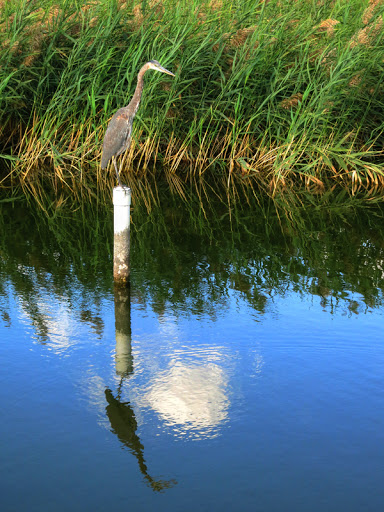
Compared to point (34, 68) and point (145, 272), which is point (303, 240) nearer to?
point (145, 272)

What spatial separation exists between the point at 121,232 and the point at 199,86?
4563 mm

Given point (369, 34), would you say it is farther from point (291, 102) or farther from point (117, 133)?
point (117, 133)

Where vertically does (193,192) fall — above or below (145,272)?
above

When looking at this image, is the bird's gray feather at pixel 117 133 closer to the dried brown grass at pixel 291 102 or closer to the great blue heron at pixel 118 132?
the great blue heron at pixel 118 132

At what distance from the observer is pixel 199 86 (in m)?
8.77

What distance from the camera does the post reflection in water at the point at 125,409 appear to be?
2.88m

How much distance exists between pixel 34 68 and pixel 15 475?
250 inches

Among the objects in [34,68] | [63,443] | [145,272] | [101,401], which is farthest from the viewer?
[34,68]

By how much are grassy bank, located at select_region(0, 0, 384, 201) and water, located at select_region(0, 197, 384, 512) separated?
2388mm

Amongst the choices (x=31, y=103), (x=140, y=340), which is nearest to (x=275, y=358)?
(x=140, y=340)

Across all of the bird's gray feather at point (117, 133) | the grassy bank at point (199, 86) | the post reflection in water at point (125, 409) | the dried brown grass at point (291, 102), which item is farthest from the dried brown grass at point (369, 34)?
the post reflection in water at point (125, 409)

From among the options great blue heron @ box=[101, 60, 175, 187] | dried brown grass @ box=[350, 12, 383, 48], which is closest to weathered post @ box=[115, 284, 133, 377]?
great blue heron @ box=[101, 60, 175, 187]

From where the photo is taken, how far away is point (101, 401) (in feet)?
11.2

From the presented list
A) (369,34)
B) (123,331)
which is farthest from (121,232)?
(369,34)
